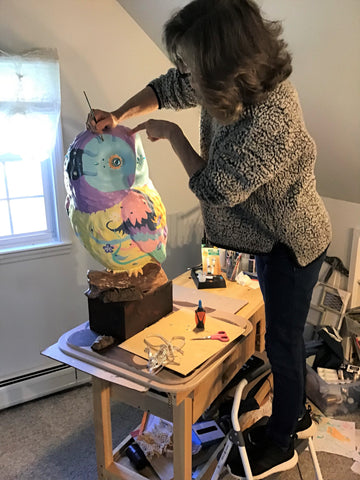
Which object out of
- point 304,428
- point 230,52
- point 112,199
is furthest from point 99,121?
point 304,428

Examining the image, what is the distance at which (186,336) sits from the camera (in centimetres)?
131

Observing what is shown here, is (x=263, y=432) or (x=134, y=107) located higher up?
(x=134, y=107)

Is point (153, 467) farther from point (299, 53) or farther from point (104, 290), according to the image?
point (299, 53)

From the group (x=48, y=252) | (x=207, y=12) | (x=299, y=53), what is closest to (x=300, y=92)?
(x=299, y=53)

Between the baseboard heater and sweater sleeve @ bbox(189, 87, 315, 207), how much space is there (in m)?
1.59

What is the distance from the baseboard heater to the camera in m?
2.09

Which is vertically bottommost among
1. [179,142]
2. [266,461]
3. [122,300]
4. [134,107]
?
[266,461]

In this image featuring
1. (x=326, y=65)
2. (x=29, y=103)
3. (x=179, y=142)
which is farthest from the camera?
(x=29, y=103)

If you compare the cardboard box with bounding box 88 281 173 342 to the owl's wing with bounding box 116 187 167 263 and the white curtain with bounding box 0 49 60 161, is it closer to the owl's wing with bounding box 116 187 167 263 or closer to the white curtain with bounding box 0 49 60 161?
the owl's wing with bounding box 116 187 167 263

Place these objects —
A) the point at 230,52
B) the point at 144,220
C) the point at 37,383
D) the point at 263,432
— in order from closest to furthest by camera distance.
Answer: the point at 230,52
the point at 144,220
the point at 263,432
the point at 37,383

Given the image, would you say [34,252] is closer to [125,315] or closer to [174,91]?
[125,315]

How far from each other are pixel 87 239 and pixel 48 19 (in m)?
1.19

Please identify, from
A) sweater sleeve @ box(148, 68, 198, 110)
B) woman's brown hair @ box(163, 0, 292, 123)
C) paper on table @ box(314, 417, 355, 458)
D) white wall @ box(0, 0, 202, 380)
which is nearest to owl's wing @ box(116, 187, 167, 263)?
sweater sleeve @ box(148, 68, 198, 110)

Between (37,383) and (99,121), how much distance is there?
1543 millimetres
